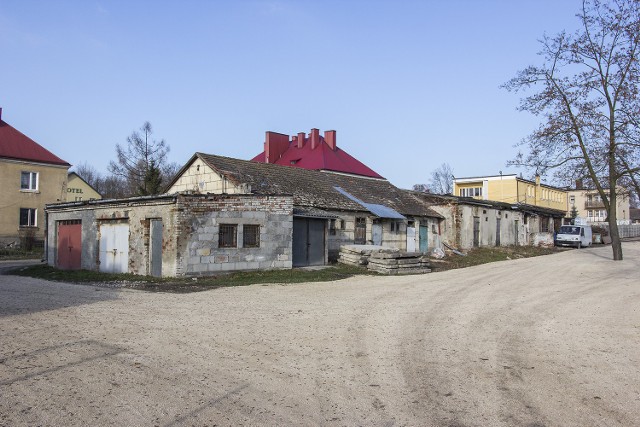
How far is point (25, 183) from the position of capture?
131 ft

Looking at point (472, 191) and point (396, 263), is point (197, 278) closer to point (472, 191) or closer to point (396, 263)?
point (396, 263)

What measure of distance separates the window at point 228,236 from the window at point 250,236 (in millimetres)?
361

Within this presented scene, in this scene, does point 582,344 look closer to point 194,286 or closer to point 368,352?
point 368,352

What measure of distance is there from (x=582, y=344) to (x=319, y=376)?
4.63 meters

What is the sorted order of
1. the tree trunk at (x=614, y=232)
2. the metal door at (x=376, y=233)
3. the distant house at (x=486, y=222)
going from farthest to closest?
1. the distant house at (x=486, y=222)
2. the metal door at (x=376, y=233)
3. the tree trunk at (x=614, y=232)

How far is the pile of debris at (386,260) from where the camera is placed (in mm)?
20922

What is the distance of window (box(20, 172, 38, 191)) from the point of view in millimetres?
39844

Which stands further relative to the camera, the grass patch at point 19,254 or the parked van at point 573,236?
the parked van at point 573,236

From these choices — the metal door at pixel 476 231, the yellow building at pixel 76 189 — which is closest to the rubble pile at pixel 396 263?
the metal door at pixel 476 231

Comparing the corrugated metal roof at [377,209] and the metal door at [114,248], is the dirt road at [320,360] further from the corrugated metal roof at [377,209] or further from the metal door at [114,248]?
the corrugated metal roof at [377,209]

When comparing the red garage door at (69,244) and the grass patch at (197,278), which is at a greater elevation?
the red garage door at (69,244)

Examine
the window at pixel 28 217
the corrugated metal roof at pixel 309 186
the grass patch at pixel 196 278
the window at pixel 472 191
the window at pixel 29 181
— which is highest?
the window at pixel 472 191

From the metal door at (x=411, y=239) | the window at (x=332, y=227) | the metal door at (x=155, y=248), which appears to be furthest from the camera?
the metal door at (x=411, y=239)

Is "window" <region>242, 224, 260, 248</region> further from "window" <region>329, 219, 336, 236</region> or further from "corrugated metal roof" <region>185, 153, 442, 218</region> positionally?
"window" <region>329, 219, 336, 236</region>
